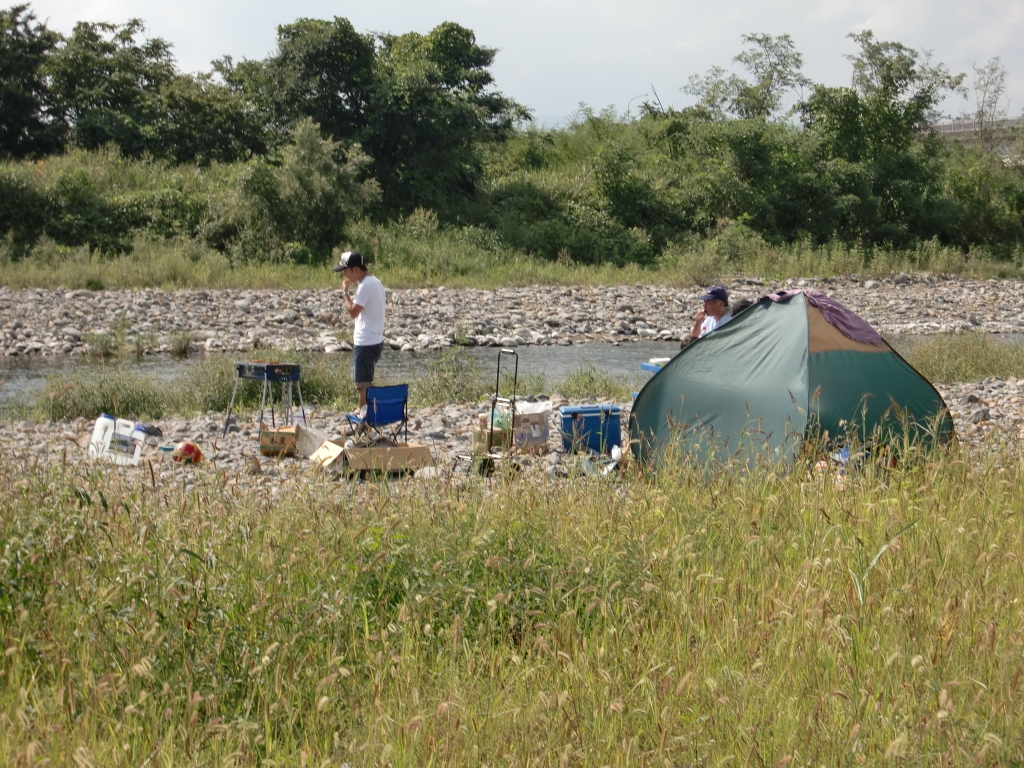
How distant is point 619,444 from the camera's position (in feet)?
27.2

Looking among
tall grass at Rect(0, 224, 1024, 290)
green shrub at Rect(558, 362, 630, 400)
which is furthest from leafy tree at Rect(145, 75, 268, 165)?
green shrub at Rect(558, 362, 630, 400)

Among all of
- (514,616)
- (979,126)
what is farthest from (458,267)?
(979,126)

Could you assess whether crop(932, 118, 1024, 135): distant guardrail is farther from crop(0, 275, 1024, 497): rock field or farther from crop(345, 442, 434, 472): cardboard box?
crop(345, 442, 434, 472): cardboard box

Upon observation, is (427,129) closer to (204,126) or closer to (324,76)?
(324,76)

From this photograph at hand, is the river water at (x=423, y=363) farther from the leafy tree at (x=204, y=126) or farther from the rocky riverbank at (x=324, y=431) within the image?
the leafy tree at (x=204, y=126)

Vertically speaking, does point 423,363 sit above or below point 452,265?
below

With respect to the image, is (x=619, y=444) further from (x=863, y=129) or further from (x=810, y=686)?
(x=863, y=129)

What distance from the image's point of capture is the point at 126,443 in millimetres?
8391

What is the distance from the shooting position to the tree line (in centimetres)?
2720

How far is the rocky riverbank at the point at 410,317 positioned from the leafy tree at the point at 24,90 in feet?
42.9

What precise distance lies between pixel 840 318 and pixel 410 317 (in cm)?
1487

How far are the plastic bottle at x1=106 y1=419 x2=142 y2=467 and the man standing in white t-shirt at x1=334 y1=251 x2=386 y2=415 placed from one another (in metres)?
1.84

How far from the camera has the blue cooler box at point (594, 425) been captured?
821 centimetres

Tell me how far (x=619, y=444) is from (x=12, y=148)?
30.3 m
